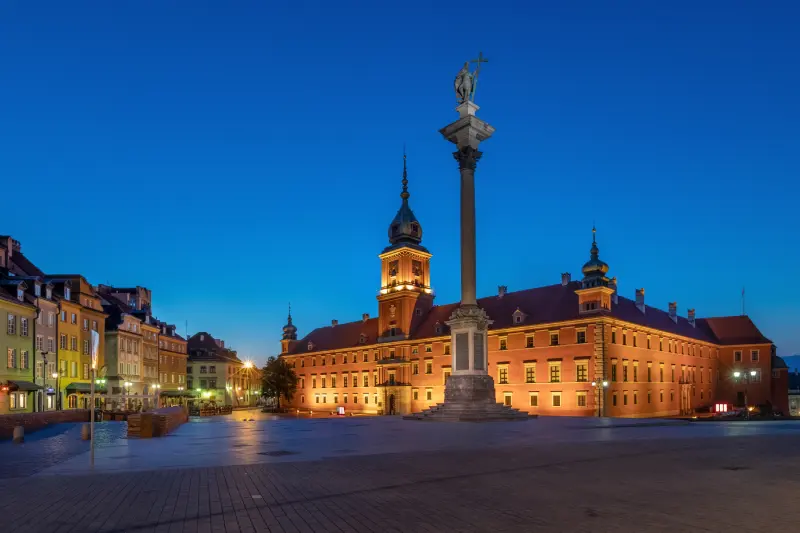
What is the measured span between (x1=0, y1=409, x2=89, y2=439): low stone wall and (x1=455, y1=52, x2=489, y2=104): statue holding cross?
32.4 m

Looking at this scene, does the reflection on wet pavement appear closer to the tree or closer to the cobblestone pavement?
the cobblestone pavement

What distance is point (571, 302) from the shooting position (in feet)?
235

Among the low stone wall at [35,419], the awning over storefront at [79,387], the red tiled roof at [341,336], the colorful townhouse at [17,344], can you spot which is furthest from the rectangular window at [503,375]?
the colorful townhouse at [17,344]

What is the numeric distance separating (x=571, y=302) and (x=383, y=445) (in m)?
53.7

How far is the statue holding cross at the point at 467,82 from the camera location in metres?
43.7

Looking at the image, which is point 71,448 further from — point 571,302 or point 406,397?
point 406,397

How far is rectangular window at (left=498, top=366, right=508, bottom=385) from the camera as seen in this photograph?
243 feet

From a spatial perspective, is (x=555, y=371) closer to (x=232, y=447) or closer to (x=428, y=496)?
(x=232, y=447)

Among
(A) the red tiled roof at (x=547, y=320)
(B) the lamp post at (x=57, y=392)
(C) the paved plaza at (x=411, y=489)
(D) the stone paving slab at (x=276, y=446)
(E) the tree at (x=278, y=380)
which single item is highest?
(A) the red tiled roof at (x=547, y=320)

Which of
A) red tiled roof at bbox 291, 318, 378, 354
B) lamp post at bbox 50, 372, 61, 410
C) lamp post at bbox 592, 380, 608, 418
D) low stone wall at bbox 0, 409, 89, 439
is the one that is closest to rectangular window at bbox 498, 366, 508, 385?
lamp post at bbox 592, 380, 608, 418

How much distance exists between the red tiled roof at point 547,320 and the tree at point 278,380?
5.82m

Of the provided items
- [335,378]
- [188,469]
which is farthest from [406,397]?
[188,469]

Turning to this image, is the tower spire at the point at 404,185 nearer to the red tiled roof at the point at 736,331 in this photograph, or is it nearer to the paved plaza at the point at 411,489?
the red tiled roof at the point at 736,331

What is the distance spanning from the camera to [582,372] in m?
66.7
